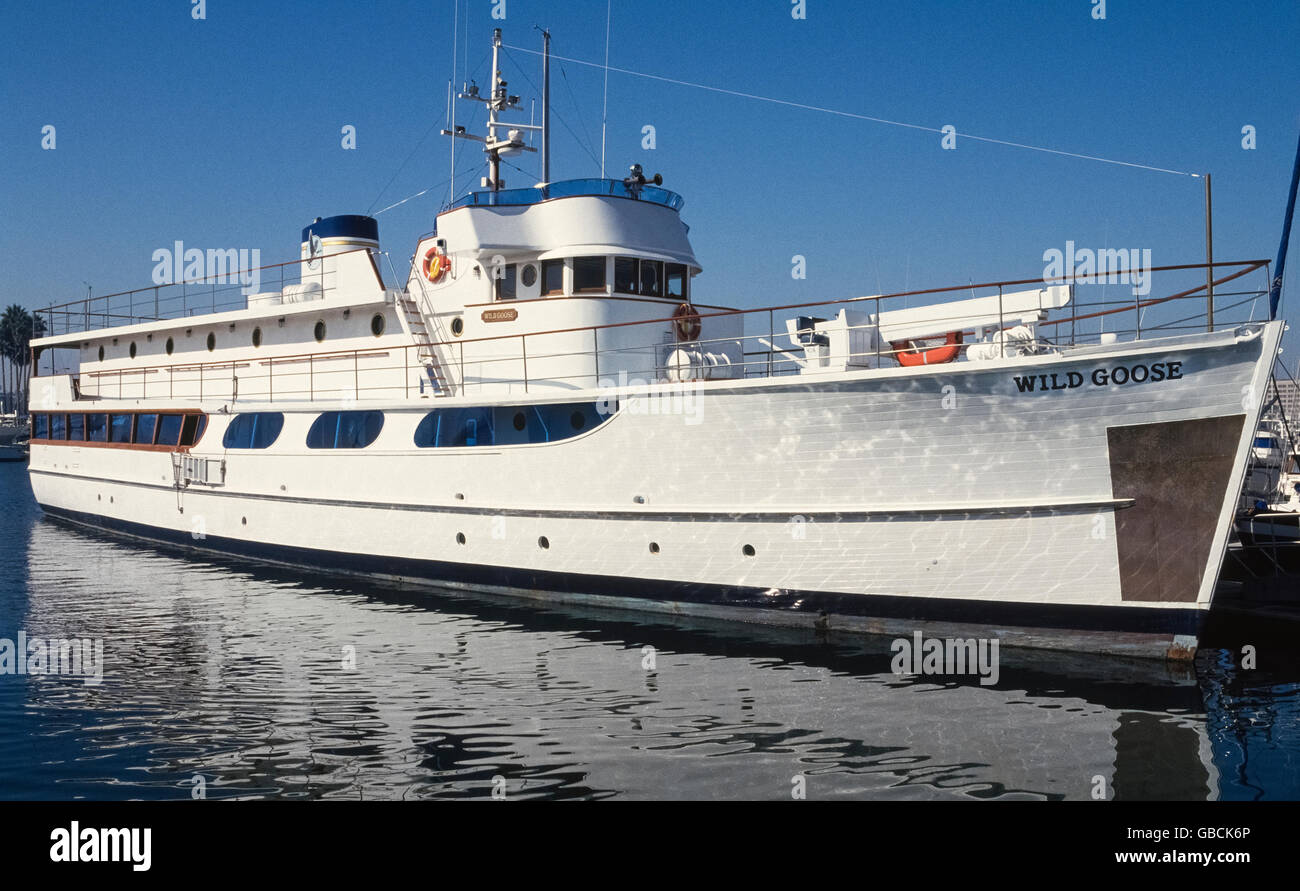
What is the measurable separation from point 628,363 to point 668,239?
2518 millimetres

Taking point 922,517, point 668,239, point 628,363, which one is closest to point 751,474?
point 922,517

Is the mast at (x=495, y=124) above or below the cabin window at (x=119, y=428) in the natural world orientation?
above

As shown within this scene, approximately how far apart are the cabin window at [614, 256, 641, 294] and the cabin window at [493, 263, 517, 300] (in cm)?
168

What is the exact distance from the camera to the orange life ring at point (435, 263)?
1559 cm

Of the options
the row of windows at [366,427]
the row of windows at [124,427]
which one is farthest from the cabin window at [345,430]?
the row of windows at [124,427]

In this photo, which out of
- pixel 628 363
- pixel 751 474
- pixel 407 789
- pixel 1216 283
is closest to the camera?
pixel 407 789

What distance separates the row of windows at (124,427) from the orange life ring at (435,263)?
6.31 m

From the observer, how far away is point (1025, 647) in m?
11.1

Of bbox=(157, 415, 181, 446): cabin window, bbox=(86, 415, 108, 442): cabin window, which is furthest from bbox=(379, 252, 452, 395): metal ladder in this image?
bbox=(86, 415, 108, 442): cabin window

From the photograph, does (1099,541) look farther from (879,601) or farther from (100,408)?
(100,408)

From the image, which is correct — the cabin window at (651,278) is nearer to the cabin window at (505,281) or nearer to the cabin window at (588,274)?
the cabin window at (588,274)

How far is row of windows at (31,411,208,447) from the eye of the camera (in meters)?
19.1

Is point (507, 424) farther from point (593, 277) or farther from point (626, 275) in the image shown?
point (626, 275)

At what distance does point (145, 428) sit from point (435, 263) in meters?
9.08
